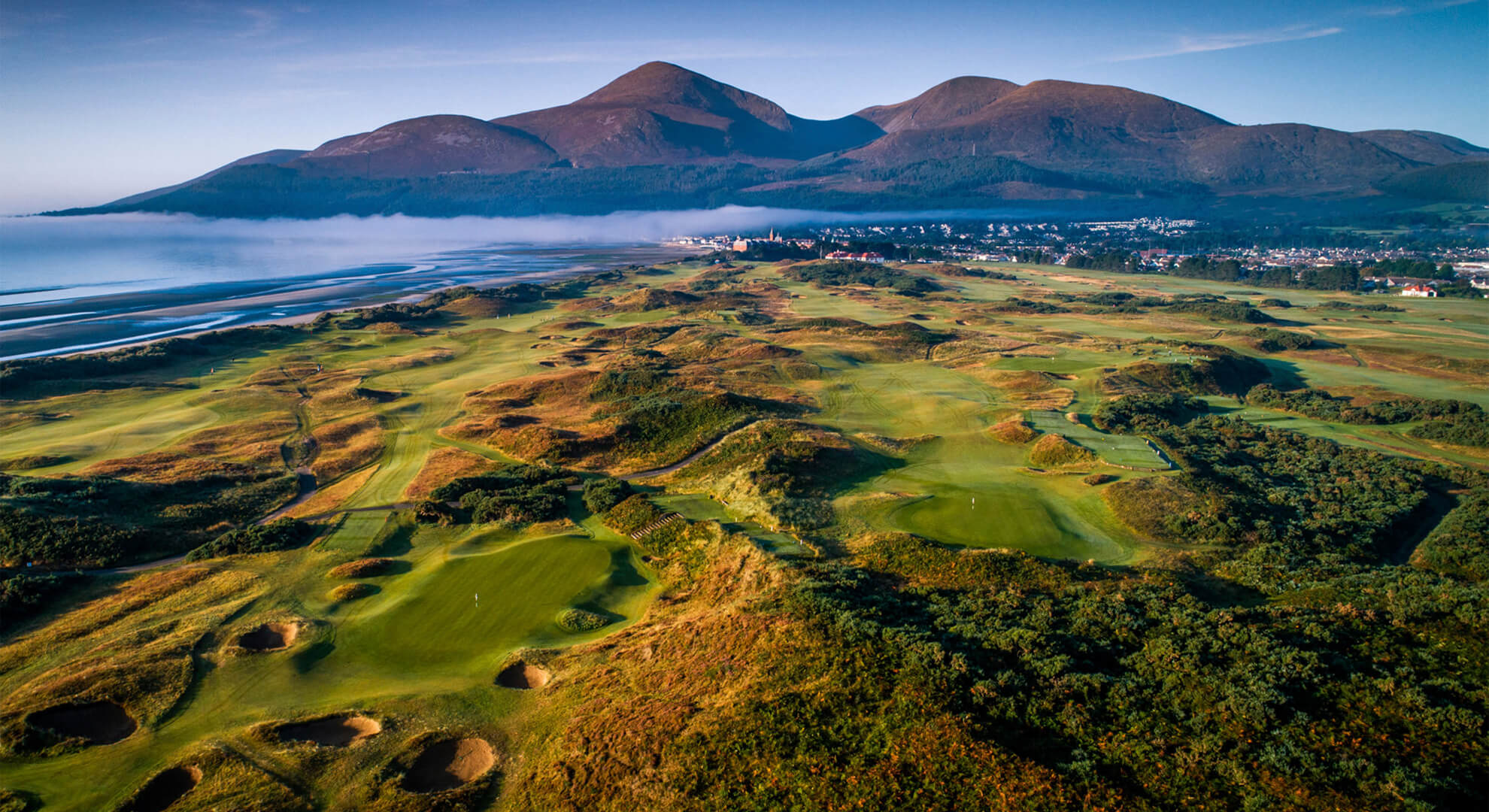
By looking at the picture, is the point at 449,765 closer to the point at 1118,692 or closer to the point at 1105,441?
the point at 1118,692

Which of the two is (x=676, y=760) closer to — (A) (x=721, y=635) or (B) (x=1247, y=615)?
(A) (x=721, y=635)

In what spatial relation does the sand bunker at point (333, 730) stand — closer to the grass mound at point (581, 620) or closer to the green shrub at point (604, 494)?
the grass mound at point (581, 620)

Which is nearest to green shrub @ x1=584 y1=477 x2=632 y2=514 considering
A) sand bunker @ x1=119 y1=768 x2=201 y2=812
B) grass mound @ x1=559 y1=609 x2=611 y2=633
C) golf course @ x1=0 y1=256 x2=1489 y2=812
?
golf course @ x1=0 y1=256 x2=1489 y2=812

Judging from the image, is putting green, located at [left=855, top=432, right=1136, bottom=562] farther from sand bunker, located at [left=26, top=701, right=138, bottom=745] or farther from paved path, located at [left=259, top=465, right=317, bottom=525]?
paved path, located at [left=259, top=465, right=317, bottom=525]

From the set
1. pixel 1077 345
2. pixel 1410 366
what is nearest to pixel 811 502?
pixel 1077 345

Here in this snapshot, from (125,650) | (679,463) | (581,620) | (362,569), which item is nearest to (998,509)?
(679,463)

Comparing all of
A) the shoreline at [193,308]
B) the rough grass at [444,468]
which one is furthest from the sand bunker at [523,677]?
the shoreline at [193,308]
